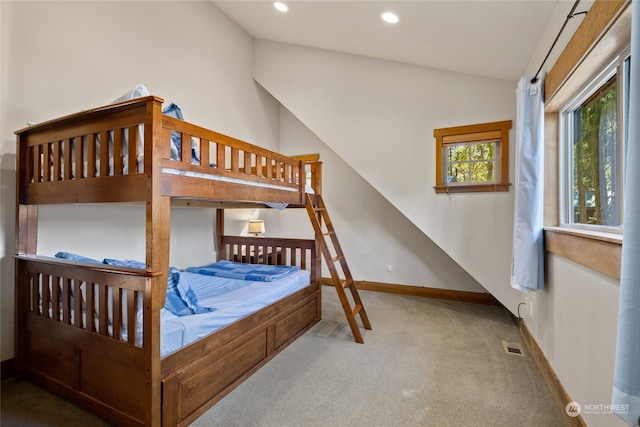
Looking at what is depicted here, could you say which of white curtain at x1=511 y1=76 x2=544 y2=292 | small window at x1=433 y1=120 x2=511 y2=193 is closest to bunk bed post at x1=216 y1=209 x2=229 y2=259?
small window at x1=433 y1=120 x2=511 y2=193

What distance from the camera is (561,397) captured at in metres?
1.79

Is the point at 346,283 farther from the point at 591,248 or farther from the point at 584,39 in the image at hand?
the point at 584,39

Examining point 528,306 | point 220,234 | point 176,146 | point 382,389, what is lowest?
point 382,389

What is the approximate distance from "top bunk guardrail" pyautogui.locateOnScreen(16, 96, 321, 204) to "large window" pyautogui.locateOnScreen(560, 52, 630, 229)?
2176 mm

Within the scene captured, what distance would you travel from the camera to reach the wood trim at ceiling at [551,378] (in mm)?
1606

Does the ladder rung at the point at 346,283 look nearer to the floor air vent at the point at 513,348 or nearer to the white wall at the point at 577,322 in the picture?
the floor air vent at the point at 513,348

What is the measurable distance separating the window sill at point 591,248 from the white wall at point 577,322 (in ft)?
0.18

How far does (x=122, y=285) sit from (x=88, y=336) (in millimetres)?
453

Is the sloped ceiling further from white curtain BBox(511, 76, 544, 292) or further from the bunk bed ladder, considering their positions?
the bunk bed ladder

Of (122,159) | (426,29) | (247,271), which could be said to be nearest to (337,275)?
(247,271)

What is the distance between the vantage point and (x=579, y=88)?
181 cm

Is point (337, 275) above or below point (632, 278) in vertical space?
below

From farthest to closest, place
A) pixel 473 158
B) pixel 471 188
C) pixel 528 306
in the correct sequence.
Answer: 1. pixel 473 158
2. pixel 471 188
3. pixel 528 306

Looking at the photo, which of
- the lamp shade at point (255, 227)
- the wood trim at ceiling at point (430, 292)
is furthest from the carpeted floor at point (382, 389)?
the lamp shade at point (255, 227)
